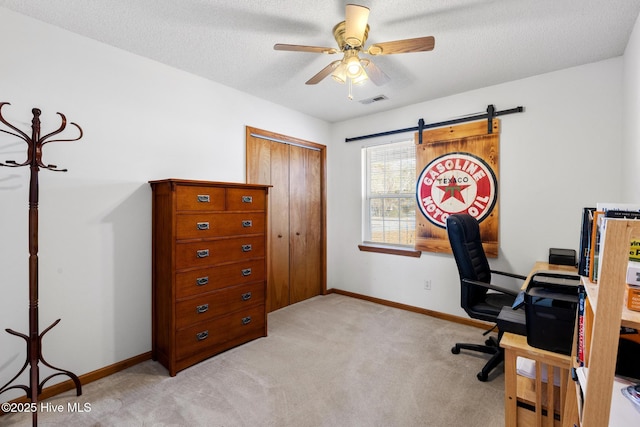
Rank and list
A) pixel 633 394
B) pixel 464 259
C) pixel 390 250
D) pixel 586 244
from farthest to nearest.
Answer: pixel 390 250 < pixel 464 259 < pixel 586 244 < pixel 633 394

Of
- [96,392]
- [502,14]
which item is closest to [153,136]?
[96,392]

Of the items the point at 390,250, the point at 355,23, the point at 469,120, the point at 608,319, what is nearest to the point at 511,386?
the point at 608,319

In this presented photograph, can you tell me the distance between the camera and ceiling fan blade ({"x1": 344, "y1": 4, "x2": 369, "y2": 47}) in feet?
5.25

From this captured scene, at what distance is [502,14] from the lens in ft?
6.21

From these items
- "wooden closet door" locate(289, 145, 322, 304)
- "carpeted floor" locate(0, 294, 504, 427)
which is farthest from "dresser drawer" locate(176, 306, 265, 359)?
"wooden closet door" locate(289, 145, 322, 304)

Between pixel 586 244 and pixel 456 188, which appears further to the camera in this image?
pixel 456 188

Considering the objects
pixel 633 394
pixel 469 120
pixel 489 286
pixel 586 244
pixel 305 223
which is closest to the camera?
pixel 633 394

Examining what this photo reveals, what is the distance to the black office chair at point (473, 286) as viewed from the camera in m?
2.20

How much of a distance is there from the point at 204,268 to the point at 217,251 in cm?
17

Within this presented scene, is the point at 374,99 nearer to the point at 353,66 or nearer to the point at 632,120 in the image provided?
the point at 353,66

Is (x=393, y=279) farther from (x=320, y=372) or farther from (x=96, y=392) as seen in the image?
(x=96, y=392)

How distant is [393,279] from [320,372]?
178cm

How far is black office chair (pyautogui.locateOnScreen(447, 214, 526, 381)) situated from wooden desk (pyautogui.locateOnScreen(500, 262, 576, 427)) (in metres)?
0.79

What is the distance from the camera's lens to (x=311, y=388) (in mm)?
2096
